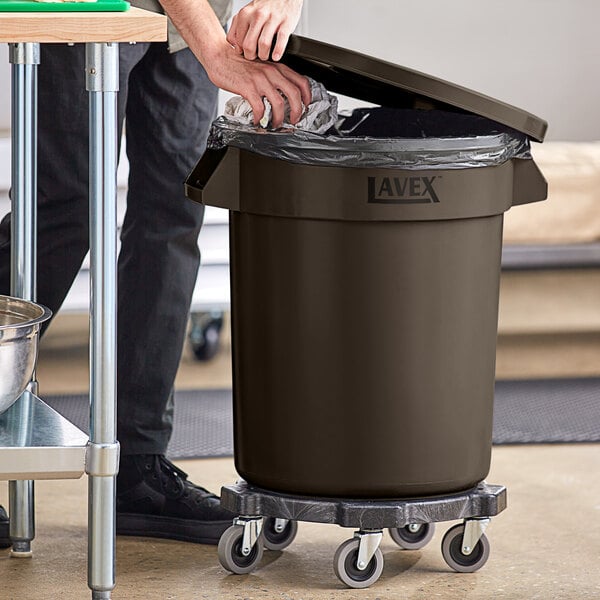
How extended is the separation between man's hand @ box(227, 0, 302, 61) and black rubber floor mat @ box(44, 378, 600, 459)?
110 cm

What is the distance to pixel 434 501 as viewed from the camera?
6.10 ft

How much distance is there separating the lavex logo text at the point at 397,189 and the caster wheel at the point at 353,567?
0.54 meters

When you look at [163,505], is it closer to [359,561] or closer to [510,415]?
[359,561]

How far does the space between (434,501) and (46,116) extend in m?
→ 0.89

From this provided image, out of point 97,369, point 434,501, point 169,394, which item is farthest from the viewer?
point 169,394

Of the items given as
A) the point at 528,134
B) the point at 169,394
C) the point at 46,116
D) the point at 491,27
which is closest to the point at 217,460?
the point at 169,394

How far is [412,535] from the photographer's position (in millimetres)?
2047

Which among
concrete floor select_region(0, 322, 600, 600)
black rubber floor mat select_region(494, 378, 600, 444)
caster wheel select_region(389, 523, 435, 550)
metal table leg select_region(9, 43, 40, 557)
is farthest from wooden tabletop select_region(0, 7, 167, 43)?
black rubber floor mat select_region(494, 378, 600, 444)

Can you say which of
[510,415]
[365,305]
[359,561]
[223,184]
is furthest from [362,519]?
[510,415]

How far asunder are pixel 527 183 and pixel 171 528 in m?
0.86

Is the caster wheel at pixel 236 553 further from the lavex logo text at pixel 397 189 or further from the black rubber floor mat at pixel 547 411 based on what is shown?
the black rubber floor mat at pixel 547 411

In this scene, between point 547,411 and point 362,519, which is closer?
point 362,519

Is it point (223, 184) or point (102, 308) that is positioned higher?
point (223, 184)

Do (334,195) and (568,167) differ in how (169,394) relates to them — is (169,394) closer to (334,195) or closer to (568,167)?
(334,195)
